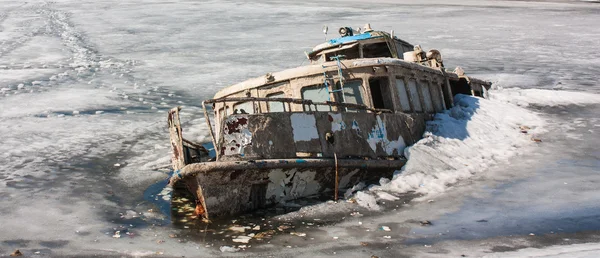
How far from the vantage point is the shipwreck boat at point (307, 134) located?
824cm

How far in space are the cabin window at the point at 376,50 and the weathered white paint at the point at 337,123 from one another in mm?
3640

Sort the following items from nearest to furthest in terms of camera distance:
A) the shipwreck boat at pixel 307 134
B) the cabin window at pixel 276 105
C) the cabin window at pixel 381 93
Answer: the shipwreck boat at pixel 307 134 → the cabin window at pixel 276 105 → the cabin window at pixel 381 93

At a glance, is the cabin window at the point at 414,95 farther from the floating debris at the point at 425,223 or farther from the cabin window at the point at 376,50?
the floating debris at the point at 425,223

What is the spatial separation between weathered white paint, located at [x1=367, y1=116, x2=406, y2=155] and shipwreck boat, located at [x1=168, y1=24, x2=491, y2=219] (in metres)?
0.02

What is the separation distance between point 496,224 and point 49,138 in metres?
8.94

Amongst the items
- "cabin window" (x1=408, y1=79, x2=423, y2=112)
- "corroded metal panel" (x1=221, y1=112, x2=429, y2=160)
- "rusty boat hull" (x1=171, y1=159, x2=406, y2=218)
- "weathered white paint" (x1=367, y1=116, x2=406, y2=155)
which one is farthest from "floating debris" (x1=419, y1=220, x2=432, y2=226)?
"cabin window" (x1=408, y1=79, x2=423, y2=112)

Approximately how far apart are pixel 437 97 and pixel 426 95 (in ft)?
2.12

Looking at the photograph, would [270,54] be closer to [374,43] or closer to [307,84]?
[374,43]

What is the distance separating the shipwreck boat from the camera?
27.0 ft

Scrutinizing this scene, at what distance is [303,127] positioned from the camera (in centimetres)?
878

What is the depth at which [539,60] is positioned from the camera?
22.8 meters

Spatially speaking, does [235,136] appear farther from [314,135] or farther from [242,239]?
[242,239]

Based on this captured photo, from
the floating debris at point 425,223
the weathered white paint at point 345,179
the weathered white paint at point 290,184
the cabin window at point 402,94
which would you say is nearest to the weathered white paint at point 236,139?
the weathered white paint at point 290,184

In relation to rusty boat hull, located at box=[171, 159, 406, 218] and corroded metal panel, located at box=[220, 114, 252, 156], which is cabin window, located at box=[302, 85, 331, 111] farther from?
corroded metal panel, located at box=[220, 114, 252, 156]
